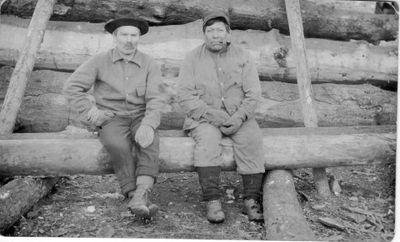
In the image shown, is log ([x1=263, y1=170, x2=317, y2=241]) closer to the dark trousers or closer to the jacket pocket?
the dark trousers

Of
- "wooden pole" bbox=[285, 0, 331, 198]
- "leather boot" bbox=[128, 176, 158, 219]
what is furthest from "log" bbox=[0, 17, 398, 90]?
"leather boot" bbox=[128, 176, 158, 219]

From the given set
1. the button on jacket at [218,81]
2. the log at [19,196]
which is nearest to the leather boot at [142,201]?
the button on jacket at [218,81]

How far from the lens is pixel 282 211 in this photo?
3068mm

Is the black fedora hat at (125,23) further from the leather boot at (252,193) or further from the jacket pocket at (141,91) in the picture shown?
the leather boot at (252,193)

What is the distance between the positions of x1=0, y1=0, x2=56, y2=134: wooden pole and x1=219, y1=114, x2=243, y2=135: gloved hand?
2.05m

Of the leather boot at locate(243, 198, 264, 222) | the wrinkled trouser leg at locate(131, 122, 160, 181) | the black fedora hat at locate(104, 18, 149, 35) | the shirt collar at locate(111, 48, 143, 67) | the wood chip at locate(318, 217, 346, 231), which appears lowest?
the wood chip at locate(318, 217, 346, 231)

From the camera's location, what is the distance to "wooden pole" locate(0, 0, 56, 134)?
162 inches

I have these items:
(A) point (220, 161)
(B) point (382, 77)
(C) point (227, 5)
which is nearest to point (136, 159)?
(A) point (220, 161)

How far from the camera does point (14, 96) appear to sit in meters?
4.17

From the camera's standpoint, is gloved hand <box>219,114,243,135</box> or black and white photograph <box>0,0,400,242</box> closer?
black and white photograph <box>0,0,400,242</box>

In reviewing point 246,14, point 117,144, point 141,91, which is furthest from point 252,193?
point 246,14

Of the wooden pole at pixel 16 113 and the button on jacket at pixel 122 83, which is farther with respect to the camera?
the button on jacket at pixel 122 83

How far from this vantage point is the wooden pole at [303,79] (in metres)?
3.86

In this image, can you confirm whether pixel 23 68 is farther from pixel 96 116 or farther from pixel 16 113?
pixel 96 116
